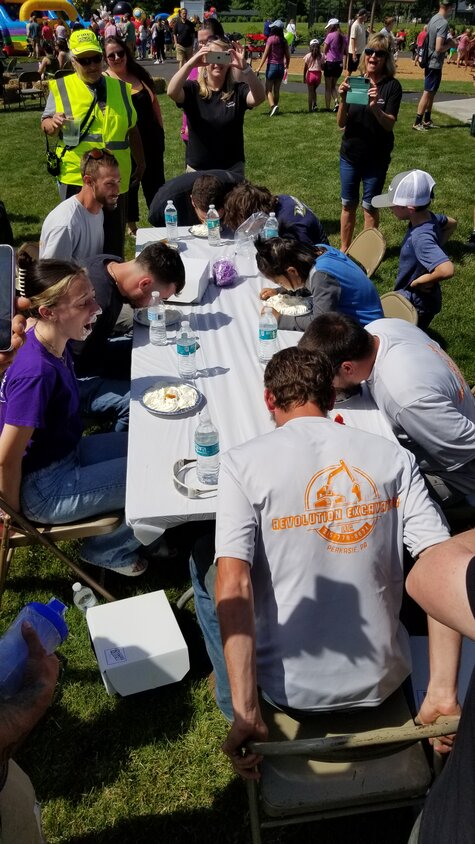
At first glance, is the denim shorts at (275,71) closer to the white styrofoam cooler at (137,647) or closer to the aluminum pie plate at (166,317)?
the aluminum pie plate at (166,317)

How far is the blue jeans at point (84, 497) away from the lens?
8.89 feet

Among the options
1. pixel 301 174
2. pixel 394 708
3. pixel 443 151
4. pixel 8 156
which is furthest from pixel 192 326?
pixel 8 156

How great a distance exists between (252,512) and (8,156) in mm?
11135

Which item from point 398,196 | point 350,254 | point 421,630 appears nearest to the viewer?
point 421,630

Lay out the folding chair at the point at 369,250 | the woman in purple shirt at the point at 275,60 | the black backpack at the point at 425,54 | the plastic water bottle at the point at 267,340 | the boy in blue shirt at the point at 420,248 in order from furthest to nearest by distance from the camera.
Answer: the woman in purple shirt at the point at 275,60
the black backpack at the point at 425,54
the folding chair at the point at 369,250
the boy in blue shirt at the point at 420,248
the plastic water bottle at the point at 267,340

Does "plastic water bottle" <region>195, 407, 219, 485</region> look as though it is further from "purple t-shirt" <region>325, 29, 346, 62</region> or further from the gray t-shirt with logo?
"purple t-shirt" <region>325, 29, 346, 62</region>

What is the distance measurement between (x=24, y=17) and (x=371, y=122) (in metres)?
28.8

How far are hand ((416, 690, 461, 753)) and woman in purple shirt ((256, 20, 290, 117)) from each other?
13.5 metres

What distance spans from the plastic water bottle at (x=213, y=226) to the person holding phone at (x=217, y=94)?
958 mm

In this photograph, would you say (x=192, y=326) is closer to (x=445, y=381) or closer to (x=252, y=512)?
(x=445, y=381)

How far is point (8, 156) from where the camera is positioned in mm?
10859

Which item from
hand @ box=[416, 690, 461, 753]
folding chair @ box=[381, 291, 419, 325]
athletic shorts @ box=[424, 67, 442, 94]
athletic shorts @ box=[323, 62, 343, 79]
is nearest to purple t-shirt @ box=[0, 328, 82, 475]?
hand @ box=[416, 690, 461, 753]

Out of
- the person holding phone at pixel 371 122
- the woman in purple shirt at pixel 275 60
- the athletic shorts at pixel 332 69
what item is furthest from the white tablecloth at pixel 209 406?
the athletic shorts at pixel 332 69

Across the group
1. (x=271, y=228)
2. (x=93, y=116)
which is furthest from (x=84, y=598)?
(x=93, y=116)
